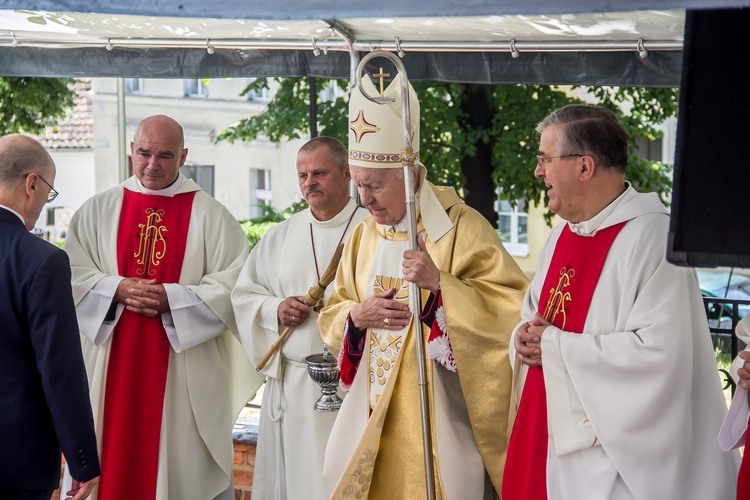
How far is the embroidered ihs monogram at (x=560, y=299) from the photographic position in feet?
11.9

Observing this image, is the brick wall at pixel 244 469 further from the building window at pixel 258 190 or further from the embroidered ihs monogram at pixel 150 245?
the building window at pixel 258 190

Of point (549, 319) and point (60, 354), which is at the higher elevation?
point (549, 319)

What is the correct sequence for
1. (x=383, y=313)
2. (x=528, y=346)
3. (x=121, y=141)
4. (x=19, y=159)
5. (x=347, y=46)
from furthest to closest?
(x=121, y=141)
(x=347, y=46)
(x=383, y=313)
(x=19, y=159)
(x=528, y=346)

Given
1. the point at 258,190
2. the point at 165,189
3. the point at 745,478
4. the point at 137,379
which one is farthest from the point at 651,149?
the point at 745,478

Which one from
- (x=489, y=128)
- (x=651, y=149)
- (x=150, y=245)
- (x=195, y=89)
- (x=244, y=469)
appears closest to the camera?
(x=150, y=245)

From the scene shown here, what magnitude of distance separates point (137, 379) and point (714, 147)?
12.5 feet

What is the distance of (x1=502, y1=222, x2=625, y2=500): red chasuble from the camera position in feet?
11.7

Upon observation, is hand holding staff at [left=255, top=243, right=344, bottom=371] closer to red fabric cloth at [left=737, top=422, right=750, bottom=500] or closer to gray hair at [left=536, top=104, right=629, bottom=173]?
gray hair at [left=536, top=104, right=629, bottom=173]

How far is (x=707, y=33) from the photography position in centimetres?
219

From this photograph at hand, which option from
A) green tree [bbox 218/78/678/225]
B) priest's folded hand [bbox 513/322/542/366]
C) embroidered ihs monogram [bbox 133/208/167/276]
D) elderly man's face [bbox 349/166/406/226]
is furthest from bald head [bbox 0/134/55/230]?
green tree [bbox 218/78/678/225]

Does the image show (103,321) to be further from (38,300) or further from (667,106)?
(667,106)

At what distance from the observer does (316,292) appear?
4820 millimetres

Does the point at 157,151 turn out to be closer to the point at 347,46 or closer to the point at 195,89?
the point at 347,46

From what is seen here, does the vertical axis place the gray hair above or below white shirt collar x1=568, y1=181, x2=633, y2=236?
above
